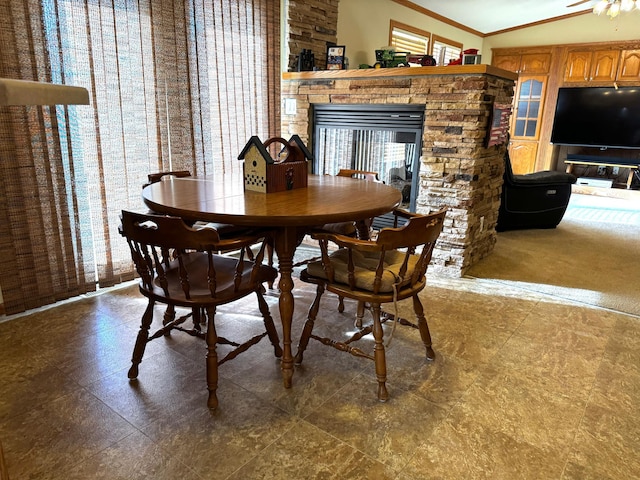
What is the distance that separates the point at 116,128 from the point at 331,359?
6.28 feet

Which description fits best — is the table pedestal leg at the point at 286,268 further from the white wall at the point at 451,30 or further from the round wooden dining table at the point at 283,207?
the white wall at the point at 451,30

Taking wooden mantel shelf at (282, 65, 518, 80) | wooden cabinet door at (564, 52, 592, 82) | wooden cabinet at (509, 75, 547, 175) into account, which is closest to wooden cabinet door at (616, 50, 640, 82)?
wooden cabinet door at (564, 52, 592, 82)

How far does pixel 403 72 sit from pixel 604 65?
5.06 m

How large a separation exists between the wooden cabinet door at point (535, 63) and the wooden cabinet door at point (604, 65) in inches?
24.2

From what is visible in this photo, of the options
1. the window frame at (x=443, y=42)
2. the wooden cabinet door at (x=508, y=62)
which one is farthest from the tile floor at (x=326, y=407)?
the wooden cabinet door at (x=508, y=62)

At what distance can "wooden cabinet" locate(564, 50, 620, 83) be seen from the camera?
657cm

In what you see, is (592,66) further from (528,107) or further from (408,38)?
(408,38)

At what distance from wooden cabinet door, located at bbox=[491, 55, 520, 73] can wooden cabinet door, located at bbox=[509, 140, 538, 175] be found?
1150 mm

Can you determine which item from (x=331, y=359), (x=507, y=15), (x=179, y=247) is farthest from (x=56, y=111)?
(x=507, y=15)

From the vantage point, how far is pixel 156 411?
1.77 meters

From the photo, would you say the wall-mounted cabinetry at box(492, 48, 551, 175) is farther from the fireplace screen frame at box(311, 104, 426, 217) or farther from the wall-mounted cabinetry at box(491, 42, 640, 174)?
the fireplace screen frame at box(311, 104, 426, 217)

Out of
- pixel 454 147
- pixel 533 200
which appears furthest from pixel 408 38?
pixel 454 147

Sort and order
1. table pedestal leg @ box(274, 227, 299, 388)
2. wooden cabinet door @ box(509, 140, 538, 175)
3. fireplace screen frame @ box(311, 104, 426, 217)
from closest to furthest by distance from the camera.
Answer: table pedestal leg @ box(274, 227, 299, 388) → fireplace screen frame @ box(311, 104, 426, 217) → wooden cabinet door @ box(509, 140, 538, 175)

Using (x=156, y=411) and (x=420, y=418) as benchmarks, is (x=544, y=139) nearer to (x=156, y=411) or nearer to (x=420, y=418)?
(x=420, y=418)
